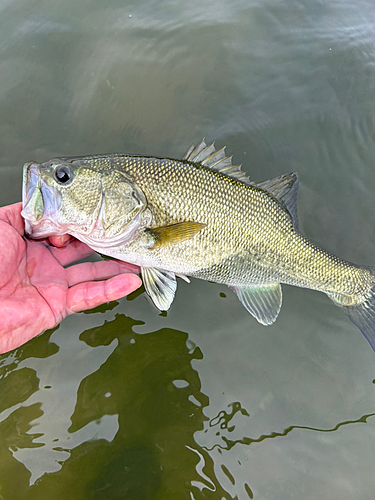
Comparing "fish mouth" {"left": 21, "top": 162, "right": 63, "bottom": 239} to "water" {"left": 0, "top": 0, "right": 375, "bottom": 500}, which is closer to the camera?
"fish mouth" {"left": 21, "top": 162, "right": 63, "bottom": 239}

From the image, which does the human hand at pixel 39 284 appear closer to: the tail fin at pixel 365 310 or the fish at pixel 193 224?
the fish at pixel 193 224

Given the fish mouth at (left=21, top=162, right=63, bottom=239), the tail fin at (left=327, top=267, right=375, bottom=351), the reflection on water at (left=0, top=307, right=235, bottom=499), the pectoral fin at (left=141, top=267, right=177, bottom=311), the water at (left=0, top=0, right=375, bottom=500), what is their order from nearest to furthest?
1. the fish mouth at (left=21, top=162, right=63, bottom=239)
2. the reflection on water at (left=0, top=307, right=235, bottom=499)
3. the water at (left=0, top=0, right=375, bottom=500)
4. the pectoral fin at (left=141, top=267, right=177, bottom=311)
5. the tail fin at (left=327, top=267, right=375, bottom=351)

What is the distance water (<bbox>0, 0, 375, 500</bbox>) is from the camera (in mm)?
2682

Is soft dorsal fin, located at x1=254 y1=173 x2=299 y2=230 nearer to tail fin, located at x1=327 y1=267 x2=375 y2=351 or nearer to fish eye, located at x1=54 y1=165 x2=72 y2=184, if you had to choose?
tail fin, located at x1=327 y1=267 x2=375 y2=351

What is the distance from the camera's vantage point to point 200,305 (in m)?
3.19

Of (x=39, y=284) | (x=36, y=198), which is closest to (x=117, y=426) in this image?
(x=39, y=284)

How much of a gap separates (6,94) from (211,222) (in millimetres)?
2907

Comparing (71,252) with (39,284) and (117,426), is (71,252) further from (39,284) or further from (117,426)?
(117,426)

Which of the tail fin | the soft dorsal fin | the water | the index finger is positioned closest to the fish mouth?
the index finger

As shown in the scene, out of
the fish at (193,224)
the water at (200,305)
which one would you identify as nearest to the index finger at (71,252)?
the fish at (193,224)

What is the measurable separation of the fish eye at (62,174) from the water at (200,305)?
3.81 feet

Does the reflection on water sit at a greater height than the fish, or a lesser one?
lesser

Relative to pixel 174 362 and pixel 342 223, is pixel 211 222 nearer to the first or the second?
pixel 174 362

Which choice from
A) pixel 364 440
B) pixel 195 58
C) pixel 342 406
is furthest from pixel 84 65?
pixel 364 440
